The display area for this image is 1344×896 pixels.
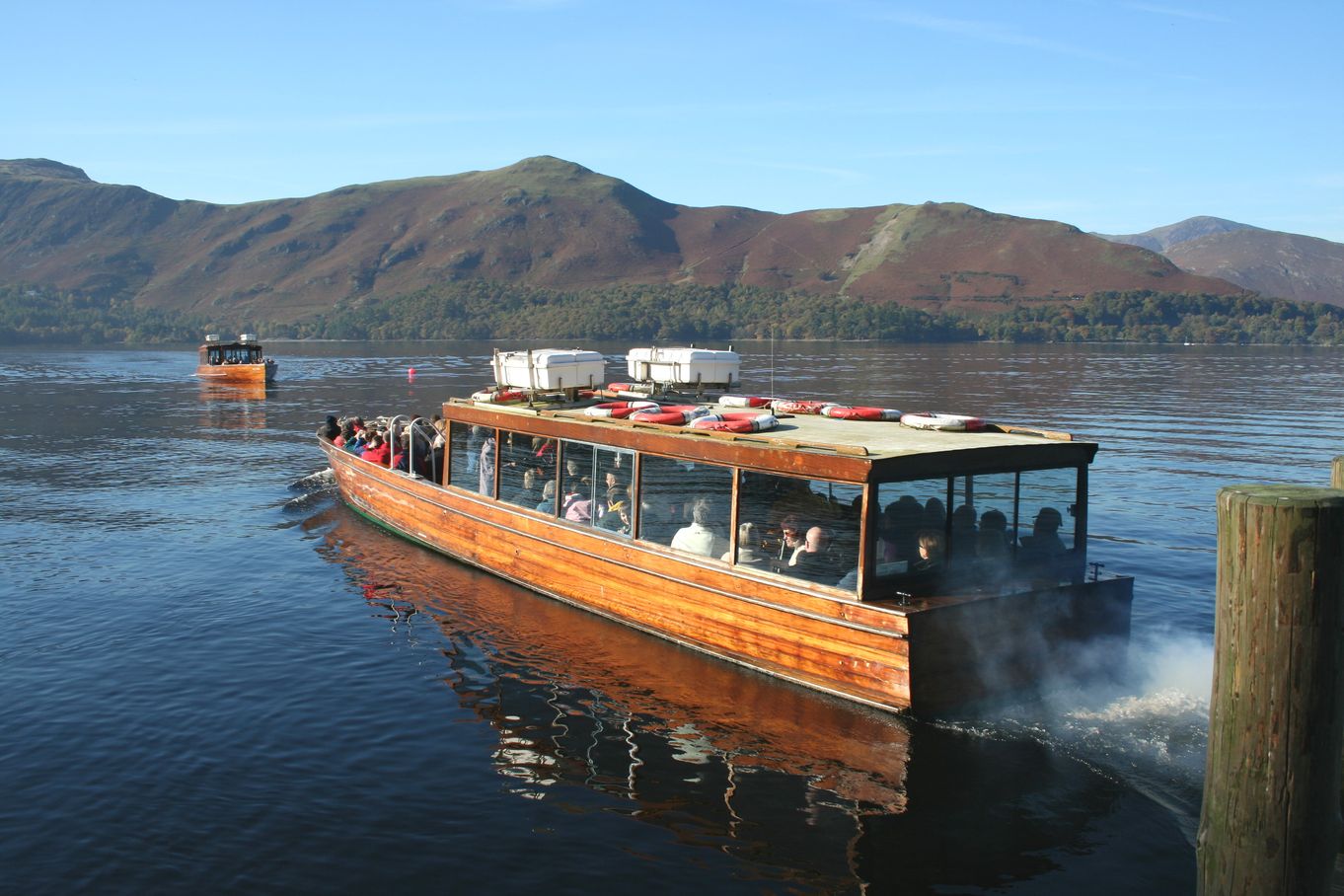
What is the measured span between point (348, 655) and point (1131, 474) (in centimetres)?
2700

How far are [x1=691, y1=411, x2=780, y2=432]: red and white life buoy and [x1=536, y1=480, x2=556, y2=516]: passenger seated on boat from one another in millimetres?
3869

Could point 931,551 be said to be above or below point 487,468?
below

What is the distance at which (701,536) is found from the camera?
16.2 m

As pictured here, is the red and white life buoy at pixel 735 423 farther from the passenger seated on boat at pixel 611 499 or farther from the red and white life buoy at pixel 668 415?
the passenger seated on boat at pixel 611 499

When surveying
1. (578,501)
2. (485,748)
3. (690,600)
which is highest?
(578,501)

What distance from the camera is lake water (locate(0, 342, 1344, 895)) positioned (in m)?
11.0

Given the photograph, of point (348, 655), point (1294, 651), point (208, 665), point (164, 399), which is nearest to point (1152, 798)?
point (1294, 651)

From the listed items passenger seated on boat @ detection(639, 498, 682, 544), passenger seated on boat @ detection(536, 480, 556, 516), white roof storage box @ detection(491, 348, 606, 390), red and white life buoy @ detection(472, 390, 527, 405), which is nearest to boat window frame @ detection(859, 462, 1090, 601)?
passenger seated on boat @ detection(639, 498, 682, 544)

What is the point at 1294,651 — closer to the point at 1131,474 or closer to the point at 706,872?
the point at 706,872

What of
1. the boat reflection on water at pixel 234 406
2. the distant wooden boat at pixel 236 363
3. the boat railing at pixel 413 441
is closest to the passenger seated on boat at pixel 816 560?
the boat railing at pixel 413 441

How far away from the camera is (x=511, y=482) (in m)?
20.9

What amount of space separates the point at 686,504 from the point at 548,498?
4.02m

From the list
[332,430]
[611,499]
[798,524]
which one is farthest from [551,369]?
[332,430]

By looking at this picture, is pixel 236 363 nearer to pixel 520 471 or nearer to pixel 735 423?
pixel 520 471
